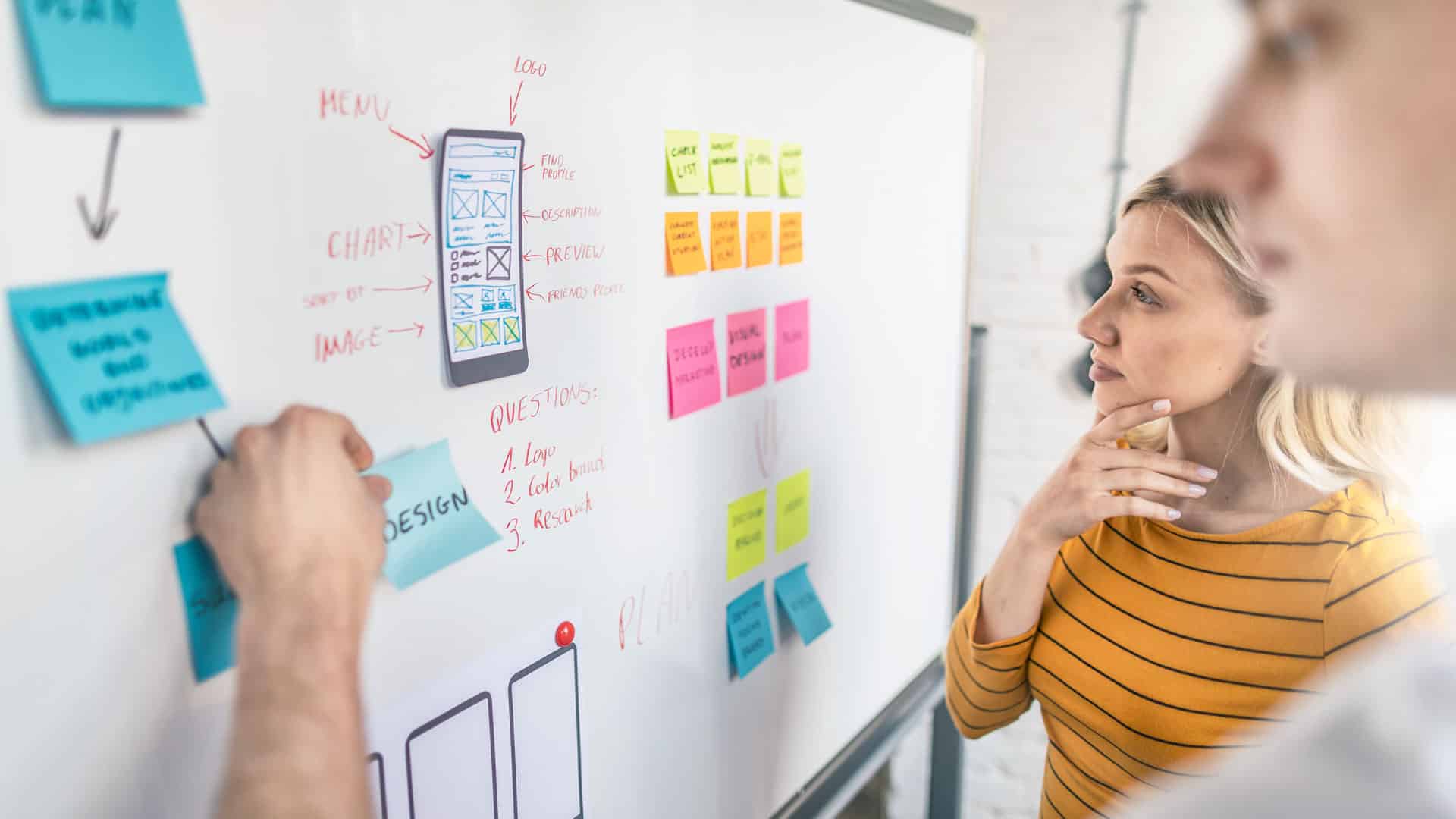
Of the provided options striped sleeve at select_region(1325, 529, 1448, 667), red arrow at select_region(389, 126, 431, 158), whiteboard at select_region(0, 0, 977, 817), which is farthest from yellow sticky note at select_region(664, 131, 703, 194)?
striped sleeve at select_region(1325, 529, 1448, 667)

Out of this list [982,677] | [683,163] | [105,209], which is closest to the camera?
[105,209]

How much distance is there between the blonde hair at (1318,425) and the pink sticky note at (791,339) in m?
0.38

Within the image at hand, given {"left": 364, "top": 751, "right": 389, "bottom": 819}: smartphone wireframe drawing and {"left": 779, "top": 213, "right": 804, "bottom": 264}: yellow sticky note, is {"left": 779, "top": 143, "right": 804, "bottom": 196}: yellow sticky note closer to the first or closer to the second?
{"left": 779, "top": 213, "right": 804, "bottom": 264}: yellow sticky note

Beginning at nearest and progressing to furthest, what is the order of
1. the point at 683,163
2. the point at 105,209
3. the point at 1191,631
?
1. the point at 105,209
2. the point at 683,163
3. the point at 1191,631

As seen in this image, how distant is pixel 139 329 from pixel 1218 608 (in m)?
0.97

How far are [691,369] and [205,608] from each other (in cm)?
48

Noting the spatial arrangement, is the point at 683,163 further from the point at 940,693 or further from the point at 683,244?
the point at 940,693

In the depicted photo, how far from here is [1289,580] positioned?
3.06ft

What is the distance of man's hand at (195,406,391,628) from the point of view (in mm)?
519

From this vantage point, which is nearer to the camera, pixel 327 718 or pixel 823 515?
Result: pixel 327 718

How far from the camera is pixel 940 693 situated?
1544 mm

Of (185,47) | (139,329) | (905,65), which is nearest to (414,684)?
(139,329)

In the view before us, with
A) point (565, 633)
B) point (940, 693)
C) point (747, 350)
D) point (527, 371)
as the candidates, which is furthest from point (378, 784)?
point (940, 693)

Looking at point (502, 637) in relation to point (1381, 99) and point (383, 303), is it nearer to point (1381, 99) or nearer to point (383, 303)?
point (383, 303)
